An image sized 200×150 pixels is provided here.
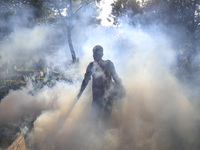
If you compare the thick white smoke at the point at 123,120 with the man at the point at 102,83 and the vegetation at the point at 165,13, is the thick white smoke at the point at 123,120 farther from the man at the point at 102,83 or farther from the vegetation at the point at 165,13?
the vegetation at the point at 165,13

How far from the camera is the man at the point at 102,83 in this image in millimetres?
3615

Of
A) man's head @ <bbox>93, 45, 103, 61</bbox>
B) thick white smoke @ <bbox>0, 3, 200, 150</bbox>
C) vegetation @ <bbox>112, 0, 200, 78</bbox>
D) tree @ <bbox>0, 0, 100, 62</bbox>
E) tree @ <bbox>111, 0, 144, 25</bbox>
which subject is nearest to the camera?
thick white smoke @ <bbox>0, 3, 200, 150</bbox>

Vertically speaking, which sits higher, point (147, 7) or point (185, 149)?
point (147, 7)

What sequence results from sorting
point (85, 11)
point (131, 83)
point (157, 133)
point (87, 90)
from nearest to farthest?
point (157, 133), point (87, 90), point (131, 83), point (85, 11)

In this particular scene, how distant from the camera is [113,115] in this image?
13.0 ft

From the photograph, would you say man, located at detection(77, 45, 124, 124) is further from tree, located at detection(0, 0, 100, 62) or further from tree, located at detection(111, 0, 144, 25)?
tree, located at detection(111, 0, 144, 25)

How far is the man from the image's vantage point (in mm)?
3615

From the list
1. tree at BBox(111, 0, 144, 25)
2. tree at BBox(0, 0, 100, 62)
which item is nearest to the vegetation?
tree at BBox(111, 0, 144, 25)

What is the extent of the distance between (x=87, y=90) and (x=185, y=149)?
304 cm

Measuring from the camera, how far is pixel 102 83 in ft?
11.9

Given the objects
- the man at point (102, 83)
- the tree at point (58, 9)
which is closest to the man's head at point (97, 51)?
the man at point (102, 83)

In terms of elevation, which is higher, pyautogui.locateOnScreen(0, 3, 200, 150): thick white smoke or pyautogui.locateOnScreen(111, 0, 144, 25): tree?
pyautogui.locateOnScreen(111, 0, 144, 25): tree

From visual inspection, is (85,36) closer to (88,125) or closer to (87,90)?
(87,90)

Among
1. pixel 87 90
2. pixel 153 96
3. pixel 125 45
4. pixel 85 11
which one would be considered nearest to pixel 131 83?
pixel 153 96
